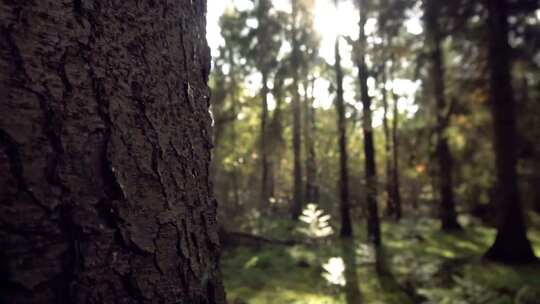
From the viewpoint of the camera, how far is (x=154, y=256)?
0.91 m

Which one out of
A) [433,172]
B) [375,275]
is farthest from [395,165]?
[375,275]

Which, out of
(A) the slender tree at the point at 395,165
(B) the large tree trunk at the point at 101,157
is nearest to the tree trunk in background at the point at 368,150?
(A) the slender tree at the point at 395,165

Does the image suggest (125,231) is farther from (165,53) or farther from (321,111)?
(321,111)

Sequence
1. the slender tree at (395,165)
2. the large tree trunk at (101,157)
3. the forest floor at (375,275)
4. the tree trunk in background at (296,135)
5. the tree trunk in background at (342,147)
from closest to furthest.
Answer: the large tree trunk at (101,157) → the forest floor at (375,275) → the tree trunk in background at (342,147) → the tree trunk in background at (296,135) → the slender tree at (395,165)

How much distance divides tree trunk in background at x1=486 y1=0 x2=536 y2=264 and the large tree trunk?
9.09 m

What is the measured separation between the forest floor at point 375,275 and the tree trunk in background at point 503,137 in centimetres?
71

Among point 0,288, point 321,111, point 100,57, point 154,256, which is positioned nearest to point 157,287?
point 154,256

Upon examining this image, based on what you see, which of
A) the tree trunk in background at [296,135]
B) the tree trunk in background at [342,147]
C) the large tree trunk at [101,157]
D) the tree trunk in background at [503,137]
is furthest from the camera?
the tree trunk in background at [296,135]

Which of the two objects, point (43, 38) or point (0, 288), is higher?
point (43, 38)

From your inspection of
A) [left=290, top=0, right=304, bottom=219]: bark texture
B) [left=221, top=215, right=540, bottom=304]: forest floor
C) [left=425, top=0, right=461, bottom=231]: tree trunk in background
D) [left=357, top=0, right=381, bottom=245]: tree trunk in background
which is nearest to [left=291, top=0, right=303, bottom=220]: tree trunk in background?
[left=290, top=0, right=304, bottom=219]: bark texture

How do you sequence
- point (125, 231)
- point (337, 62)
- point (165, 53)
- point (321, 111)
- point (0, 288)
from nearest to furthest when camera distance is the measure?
point (0, 288) → point (125, 231) → point (165, 53) → point (337, 62) → point (321, 111)

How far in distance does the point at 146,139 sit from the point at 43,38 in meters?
0.25

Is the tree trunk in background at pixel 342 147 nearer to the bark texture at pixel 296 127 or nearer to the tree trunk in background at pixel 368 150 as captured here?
the tree trunk in background at pixel 368 150

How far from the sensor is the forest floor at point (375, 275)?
19.6 feet
